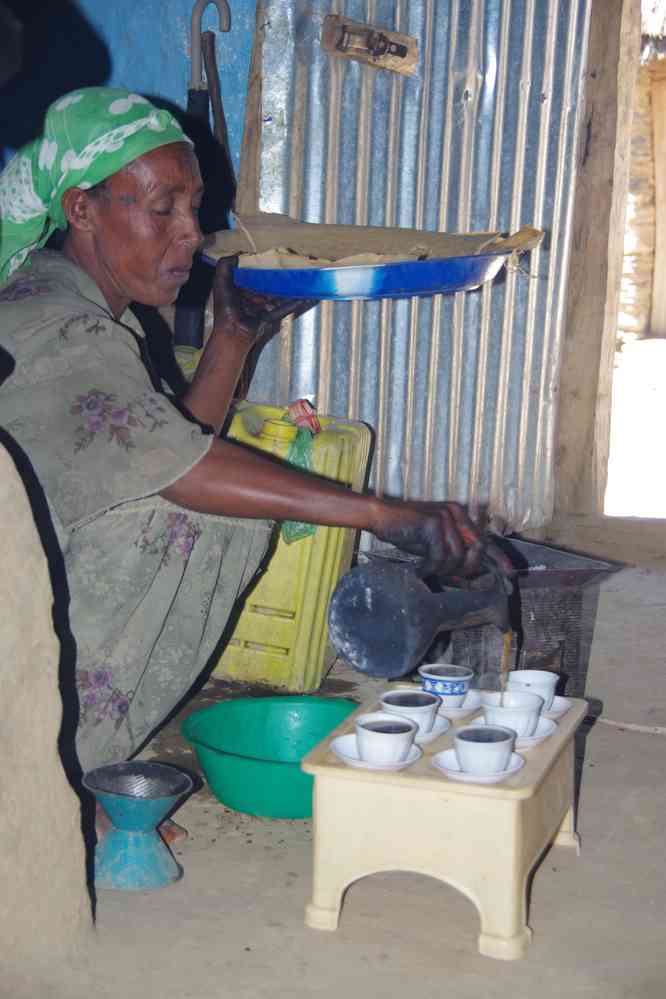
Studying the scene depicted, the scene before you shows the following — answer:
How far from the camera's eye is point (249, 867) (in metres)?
2.47

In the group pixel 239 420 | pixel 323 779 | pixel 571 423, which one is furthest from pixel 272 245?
pixel 571 423

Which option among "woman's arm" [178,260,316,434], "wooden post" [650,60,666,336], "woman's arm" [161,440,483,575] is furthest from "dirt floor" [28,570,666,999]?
"wooden post" [650,60,666,336]

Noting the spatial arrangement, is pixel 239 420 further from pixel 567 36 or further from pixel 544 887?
pixel 567 36

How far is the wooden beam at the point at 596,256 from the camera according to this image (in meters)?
5.38

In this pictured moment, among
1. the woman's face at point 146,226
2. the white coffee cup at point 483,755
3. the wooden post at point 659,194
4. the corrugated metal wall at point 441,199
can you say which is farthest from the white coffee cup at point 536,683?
the wooden post at point 659,194

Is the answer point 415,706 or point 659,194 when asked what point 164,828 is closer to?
point 415,706

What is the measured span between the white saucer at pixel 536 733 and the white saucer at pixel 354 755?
18cm

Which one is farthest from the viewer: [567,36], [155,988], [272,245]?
[567,36]

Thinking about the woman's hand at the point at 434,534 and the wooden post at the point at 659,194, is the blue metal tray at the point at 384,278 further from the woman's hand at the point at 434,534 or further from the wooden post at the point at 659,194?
the wooden post at the point at 659,194

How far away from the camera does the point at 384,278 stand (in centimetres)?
265

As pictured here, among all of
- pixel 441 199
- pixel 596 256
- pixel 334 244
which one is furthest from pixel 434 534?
pixel 596 256

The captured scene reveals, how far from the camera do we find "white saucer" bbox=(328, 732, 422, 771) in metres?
2.13

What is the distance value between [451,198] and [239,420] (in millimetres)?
1753

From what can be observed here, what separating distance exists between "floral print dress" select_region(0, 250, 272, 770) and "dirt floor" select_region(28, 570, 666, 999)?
0.36m
